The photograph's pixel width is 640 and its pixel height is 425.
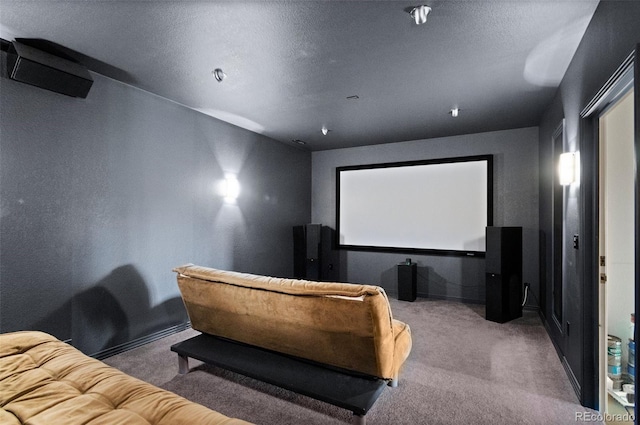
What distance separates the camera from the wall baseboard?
2.89 m

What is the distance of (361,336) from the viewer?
1823 millimetres

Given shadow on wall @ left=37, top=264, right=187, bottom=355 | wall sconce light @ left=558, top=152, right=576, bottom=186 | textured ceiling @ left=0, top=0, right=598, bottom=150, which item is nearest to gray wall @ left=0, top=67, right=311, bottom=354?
shadow on wall @ left=37, top=264, right=187, bottom=355

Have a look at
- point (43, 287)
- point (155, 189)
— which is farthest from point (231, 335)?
point (155, 189)

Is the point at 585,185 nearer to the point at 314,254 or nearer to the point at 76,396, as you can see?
the point at 76,396

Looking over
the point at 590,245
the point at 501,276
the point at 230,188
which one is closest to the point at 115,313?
the point at 230,188

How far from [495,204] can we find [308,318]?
3922 mm

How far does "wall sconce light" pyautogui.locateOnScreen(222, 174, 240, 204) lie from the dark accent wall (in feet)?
12.1

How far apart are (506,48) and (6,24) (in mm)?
3510

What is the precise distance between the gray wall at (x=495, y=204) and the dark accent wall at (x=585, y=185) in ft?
5.59

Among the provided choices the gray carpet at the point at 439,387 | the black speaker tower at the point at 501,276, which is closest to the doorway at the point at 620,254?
the gray carpet at the point at 439,387

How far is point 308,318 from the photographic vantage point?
6.39ft

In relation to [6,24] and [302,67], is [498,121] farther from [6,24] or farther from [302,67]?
[6,24]

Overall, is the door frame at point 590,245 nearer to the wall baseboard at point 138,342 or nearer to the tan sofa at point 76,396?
the tan sofa at point 76,396

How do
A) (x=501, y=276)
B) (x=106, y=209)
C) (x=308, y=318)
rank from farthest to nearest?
(x=501, y=276) → (x=106, y=209) → (x=308, y=318)
